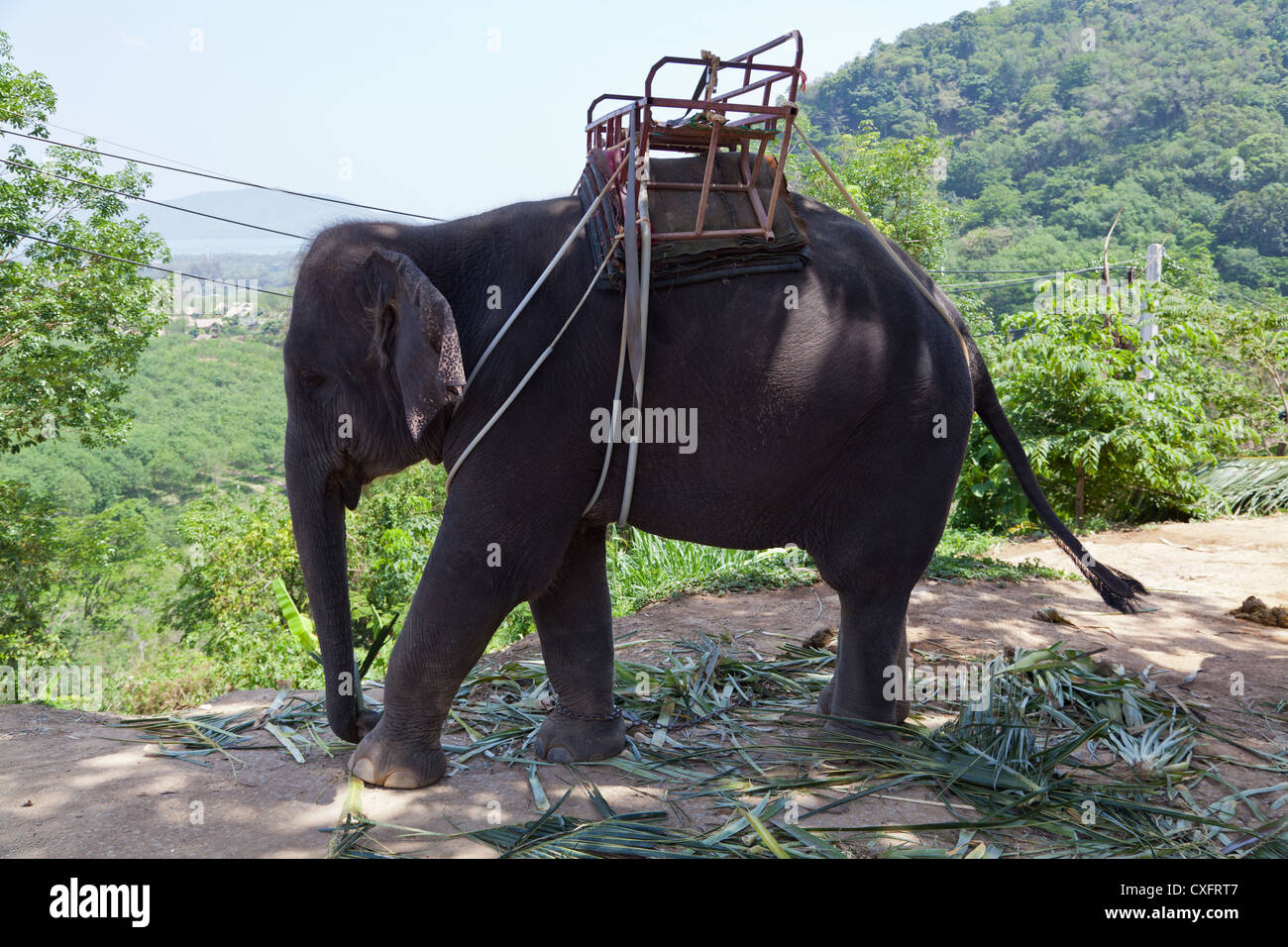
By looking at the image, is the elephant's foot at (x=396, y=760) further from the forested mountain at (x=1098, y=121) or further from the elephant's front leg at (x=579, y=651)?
the forested mountain at (x=1098, y=121)

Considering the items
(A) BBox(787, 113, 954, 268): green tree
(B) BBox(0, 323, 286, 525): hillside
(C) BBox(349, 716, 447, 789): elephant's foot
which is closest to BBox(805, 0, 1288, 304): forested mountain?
(A) BBox(787, 113, 954, 268): green tree

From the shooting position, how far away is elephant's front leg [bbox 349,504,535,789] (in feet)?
10.5

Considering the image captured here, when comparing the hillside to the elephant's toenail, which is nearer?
the elephant's toenail

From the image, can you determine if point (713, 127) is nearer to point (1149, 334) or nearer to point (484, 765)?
point (484, 765)

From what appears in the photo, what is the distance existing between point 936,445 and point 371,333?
207cm

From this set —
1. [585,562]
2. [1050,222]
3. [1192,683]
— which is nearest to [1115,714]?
[1192,683]

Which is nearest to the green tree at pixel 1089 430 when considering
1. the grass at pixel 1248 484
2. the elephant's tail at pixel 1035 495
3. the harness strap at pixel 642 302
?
the grass at pixel 1248 484

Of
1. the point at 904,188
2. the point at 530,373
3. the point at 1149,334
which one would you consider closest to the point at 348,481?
the point at 530,373

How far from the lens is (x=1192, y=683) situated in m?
4.78

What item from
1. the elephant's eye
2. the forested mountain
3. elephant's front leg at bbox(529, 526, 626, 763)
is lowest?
elephant's front leg at bbox(529, 526, 626, 763)

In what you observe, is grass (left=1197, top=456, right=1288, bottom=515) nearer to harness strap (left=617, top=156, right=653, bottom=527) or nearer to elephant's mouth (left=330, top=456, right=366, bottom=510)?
harness strap (left=617, top=156, right=653, bottom=527)

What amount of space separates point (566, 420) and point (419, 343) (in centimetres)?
54

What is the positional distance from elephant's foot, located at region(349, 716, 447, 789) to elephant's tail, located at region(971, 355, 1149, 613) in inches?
102

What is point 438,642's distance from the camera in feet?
10.7
